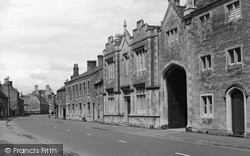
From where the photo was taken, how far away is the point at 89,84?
173ft

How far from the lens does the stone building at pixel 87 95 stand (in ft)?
158

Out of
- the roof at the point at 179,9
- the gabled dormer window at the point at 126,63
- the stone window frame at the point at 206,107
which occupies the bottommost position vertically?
the stone window frame at the point at 206,107

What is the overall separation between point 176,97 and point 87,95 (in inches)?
990

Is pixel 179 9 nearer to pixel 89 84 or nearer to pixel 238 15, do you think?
pixel 238 15

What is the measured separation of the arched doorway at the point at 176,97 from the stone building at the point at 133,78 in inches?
45.5

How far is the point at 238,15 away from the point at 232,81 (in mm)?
3870

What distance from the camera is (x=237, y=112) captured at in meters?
21.2

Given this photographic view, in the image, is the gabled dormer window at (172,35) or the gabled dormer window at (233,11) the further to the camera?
the gabled dormer window at (172,35)

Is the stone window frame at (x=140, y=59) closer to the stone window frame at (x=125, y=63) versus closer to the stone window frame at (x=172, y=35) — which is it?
the stone window frame at (x=125, y=63)

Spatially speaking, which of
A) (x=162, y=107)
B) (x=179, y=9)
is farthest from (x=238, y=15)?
(x=162, y=107)

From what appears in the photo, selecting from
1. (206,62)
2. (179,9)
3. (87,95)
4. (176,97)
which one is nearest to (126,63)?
(176,97)

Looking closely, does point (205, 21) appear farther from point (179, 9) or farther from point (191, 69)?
point (179, 9)

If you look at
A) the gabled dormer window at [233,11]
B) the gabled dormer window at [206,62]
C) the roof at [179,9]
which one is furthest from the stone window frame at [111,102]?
the gabled dormer window at [233,11]

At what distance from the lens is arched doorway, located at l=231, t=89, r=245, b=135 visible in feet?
68.6
